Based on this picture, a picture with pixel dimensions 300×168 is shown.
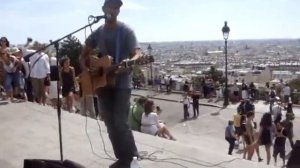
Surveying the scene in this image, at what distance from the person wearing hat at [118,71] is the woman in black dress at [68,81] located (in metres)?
5.04

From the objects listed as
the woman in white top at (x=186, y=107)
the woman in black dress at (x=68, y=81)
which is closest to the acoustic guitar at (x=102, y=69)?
the woman in black dress at (x=68, y=81)

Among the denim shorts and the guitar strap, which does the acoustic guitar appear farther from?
the denim shorts

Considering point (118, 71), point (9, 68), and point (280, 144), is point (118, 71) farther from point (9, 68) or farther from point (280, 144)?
point (280, 144)

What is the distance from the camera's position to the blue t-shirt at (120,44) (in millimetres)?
4355

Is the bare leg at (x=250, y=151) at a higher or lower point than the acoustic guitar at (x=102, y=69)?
lower

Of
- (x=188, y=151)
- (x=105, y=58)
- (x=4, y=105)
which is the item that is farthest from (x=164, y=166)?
(x=4, y=105)

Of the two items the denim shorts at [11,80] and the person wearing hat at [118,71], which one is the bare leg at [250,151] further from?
the person wearing hat at [118,71]

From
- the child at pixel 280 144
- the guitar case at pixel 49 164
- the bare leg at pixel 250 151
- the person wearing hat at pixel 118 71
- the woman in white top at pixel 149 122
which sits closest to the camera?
the guitar case at pixel 49 164

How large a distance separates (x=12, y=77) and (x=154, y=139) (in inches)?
170

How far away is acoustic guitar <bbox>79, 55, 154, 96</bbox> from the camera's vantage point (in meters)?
4.15

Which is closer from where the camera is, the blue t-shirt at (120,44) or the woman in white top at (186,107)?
the blue t-shirt at (120,44)

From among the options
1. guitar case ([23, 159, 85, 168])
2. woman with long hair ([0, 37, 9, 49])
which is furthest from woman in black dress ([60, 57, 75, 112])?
guitar case ([23, 159, 85, 168])

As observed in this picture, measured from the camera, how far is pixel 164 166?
535 centimetres

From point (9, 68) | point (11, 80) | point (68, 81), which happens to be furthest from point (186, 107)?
point (9, 68)
